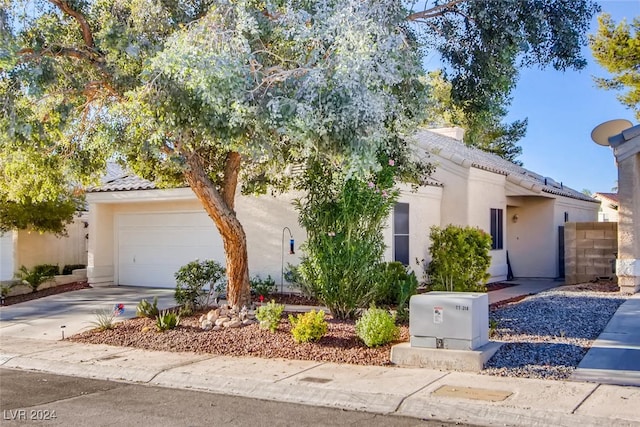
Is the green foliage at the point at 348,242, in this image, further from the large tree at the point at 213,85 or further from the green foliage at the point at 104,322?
the green foliage at the point at 104,322

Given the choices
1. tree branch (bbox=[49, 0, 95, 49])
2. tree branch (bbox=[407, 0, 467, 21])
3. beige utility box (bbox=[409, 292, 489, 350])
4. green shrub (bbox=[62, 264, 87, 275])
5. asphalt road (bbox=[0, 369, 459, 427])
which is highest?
tree branch (bbox=[407, 0, 467, 21])

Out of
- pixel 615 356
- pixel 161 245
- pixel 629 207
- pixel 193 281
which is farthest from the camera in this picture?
pixel 161 245

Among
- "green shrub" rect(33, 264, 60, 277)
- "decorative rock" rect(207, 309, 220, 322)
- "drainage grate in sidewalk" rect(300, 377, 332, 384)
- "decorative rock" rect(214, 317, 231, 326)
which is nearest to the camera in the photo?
"drainage grate in sidewalk" rect(300, 377, 332, 384)

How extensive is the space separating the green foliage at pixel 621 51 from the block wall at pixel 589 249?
7768 mm

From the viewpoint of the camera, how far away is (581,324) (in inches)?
439

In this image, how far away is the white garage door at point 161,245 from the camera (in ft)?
57.9

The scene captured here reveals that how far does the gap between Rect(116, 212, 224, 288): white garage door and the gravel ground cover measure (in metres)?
8.22

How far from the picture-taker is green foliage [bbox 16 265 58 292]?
18.5 metres

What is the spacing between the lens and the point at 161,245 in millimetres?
18484

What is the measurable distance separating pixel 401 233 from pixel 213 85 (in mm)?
9226

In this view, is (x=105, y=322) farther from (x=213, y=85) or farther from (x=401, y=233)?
(x=401, y=233)

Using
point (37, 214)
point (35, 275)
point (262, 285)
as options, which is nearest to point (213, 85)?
point (262, 285)

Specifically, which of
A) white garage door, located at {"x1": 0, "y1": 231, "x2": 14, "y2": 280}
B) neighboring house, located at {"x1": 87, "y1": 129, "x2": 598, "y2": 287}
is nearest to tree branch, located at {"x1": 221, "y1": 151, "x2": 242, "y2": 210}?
neighboring house, located at {"x1": 87, "y1": 129, "x2": 598, "y2": 287}

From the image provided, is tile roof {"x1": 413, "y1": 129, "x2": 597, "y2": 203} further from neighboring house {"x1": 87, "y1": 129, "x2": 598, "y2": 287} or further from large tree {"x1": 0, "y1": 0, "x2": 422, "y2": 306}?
A: large tree {"x1": 0, "y1": 0, "x2": 422, "y2": 306}
